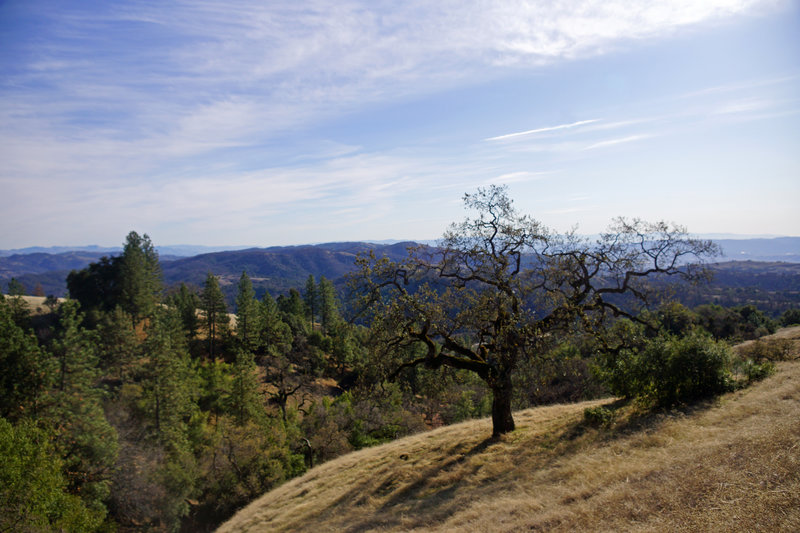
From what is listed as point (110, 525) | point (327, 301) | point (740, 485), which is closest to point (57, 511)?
point (110, 525)

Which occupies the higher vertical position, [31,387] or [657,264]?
[657,264]

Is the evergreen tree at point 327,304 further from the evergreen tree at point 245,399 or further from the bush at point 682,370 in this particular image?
the bush at point 682,370

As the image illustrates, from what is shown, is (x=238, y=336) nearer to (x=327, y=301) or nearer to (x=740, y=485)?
(x=327, y=301)

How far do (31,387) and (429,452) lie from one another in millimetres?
23976

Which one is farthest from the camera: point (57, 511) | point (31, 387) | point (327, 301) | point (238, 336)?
point (327, 301)

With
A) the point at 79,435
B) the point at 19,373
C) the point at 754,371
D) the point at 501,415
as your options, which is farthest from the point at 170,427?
the point at 754,371

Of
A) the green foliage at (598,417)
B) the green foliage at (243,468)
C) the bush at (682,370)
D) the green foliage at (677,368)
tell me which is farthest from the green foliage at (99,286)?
the bush at (682,370)

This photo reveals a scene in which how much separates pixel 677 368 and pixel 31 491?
27.2 meters

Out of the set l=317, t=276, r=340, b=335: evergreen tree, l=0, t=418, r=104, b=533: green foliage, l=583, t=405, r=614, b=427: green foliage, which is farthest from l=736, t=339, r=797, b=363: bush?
l=317, t=276, r=340, b=335: evergreen tree

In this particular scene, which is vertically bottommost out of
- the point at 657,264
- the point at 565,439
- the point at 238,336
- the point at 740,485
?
the point at 238,336

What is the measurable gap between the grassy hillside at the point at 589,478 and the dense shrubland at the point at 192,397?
187 cm

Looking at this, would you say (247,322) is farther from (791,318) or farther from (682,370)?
(791,318)

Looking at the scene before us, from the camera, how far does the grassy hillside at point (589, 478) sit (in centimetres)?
769

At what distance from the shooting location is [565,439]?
1412 cm
